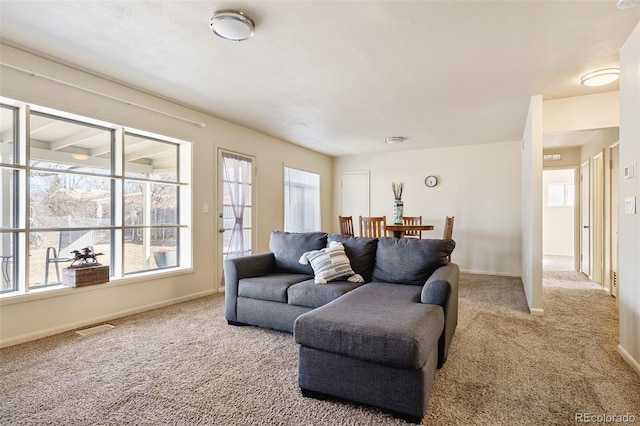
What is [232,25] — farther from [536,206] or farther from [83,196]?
[536,206]

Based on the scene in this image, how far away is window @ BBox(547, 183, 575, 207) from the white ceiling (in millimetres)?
5896

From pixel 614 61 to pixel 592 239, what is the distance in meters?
3.39

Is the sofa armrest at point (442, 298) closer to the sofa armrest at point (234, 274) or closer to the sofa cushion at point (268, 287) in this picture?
the sofa cushion at point (268, 287)

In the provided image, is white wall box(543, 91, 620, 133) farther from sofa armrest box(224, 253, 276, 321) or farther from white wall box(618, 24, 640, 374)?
sofa armrest box(224, 253, 276, 321)

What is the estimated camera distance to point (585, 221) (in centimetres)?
563

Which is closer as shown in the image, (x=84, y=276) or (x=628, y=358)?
(x=628, y=358)

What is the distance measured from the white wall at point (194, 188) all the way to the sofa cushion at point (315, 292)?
1811 millimetres

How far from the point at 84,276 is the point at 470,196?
5.76 m

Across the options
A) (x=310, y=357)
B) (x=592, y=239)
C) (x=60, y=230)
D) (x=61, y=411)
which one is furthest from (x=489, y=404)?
(x=592, y=239)

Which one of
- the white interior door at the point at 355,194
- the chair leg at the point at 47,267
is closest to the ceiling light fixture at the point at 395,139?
the white interior door at the point at 355,194

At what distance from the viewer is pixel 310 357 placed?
1844 mm

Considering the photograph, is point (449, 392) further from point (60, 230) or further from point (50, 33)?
point (50, 33)

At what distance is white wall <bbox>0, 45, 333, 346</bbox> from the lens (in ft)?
8.75

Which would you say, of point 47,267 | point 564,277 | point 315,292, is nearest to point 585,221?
point 564,277
